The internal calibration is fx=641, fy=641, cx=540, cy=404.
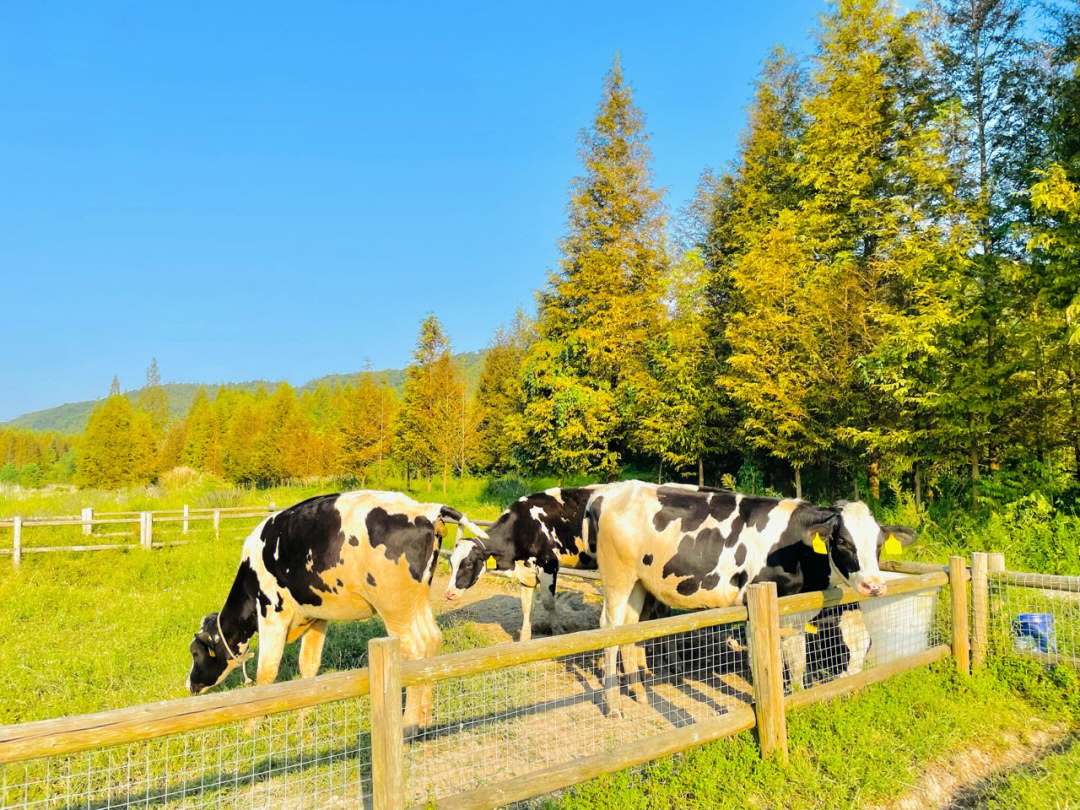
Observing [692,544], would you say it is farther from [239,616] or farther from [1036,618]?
[239,616]

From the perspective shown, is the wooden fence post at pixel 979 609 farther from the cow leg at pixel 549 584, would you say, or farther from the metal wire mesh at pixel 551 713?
the cow leg at pixel 549 584

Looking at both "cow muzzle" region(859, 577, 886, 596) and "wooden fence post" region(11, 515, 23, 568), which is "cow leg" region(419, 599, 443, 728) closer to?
"cow muzzle" region(859, 577, 886, 596)

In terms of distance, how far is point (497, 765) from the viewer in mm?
4680

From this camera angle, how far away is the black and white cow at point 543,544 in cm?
880

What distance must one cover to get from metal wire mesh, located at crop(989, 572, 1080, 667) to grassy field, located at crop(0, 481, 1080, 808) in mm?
220

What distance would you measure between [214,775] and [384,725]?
238 centimetres

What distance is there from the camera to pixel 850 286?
12914mm

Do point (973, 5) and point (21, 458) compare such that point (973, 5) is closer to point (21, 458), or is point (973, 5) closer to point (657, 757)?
point (657, 757)

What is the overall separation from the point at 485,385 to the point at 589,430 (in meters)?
22.1

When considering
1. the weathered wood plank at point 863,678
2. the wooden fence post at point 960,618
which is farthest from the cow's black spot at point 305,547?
the wooden fence post at point 960,618

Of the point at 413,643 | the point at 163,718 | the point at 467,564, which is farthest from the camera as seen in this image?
the point at 467,564

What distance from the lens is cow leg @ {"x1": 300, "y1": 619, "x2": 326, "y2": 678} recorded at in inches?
239

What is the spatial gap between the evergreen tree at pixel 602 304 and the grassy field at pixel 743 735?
418 inches

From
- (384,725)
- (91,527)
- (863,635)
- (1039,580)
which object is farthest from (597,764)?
(91,527)
